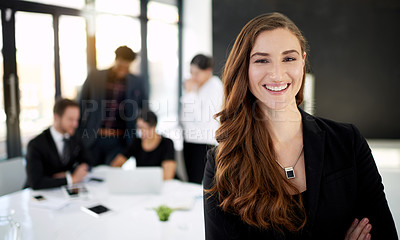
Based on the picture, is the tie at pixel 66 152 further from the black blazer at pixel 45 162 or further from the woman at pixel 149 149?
the woman at pixel 149 149

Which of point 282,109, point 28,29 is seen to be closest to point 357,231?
point 282,109

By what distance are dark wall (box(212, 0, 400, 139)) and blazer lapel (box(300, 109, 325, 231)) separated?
468cm

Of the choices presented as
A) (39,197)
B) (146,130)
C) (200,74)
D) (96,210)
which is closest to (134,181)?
(96,210)

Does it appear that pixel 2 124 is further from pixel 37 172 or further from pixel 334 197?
pixel 334 197

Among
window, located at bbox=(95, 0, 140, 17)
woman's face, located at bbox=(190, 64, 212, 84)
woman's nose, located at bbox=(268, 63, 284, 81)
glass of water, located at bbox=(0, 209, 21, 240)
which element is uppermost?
window, located at bbox=(95, 0, 140, 17)

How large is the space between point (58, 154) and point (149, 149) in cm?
88

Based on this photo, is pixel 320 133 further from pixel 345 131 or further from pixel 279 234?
pixel 279 234

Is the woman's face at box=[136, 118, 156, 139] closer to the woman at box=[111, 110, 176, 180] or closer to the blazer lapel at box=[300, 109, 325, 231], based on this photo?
the woman at box=[111, 110, 176, 180]

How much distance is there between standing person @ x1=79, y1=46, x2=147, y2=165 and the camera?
405 centimetres

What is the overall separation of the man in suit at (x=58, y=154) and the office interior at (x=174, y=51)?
134 centimetres

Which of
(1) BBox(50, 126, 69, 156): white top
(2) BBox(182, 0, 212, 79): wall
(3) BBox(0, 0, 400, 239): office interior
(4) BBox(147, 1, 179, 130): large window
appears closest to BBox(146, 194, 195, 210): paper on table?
(1) BBox(50, 126, 69, 156): white top

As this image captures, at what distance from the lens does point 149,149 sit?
343 centimetres

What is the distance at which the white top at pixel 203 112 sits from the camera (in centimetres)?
A: 387

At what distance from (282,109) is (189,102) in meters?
2.72
